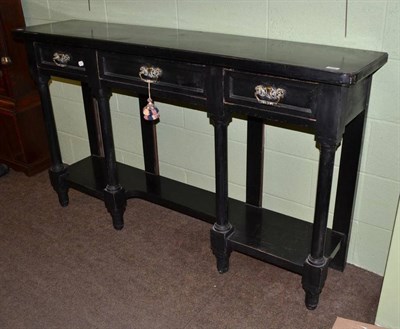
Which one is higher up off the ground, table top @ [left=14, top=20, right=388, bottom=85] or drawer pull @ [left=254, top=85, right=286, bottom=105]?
table top @ [left=14, top=20, right=388, bottom=85]

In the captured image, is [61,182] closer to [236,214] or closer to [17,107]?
[17,107]

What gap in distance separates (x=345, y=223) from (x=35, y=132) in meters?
1.87

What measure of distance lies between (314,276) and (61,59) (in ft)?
4.50

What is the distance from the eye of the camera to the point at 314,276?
1.77 m

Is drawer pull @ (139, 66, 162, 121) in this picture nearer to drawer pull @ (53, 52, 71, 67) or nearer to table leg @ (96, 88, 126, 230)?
table leg @ (96, 88, 126, 230)

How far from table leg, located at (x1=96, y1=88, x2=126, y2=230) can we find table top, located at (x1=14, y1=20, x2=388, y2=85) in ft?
0.87

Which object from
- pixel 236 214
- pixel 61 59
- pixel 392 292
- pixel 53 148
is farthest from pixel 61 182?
pixel 392 292

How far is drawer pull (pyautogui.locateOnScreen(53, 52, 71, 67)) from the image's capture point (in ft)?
6.76

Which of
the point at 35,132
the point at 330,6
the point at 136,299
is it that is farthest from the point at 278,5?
the point at 35,132

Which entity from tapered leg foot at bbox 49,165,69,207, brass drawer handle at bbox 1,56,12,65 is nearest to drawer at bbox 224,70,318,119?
tapered leg foot at bbox 49,165,69,207

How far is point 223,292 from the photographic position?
196 centimetres

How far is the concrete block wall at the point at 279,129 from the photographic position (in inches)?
66.4

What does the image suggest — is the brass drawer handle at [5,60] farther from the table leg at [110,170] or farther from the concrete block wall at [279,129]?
the table leg at [110,170]

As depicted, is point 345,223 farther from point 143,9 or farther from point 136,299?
point 143,9
